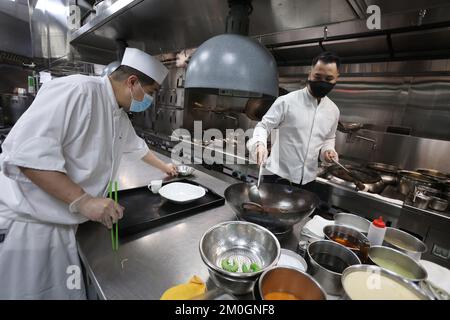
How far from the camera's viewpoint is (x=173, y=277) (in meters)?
0.84

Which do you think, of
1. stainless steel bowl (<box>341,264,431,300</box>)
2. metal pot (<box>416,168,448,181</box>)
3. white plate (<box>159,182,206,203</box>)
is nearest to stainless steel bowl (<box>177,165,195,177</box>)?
white plate (<box>159,182,206,203</box>)

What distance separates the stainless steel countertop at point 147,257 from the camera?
785mm

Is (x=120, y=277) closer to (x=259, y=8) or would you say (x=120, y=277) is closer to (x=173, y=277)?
(x=173, y=277)

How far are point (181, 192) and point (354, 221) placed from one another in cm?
108

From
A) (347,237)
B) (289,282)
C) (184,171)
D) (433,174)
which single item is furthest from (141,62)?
(433,174)

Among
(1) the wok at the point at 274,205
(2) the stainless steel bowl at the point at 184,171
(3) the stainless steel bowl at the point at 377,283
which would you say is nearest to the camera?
(3) the stainless steel bowl at the point at 377,283

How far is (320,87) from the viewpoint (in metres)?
1.62

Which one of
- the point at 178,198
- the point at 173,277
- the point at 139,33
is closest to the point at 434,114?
the point at 178,198

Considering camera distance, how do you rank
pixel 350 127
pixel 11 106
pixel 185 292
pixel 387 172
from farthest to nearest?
pixel 11 106 → pixel 350 127 → pixel 387 172 → pixel 185 292

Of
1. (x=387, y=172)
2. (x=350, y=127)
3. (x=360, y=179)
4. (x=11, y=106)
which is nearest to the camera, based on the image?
(x=360, y=179)

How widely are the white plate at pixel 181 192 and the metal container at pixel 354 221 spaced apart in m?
0.85

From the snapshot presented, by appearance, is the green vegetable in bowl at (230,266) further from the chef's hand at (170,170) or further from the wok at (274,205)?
the chef's hand at (170,170)

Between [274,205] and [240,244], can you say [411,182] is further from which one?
[240,244]

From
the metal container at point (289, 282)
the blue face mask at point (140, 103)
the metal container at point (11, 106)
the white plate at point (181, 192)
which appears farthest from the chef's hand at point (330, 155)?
the metal container at point (11, 106)
